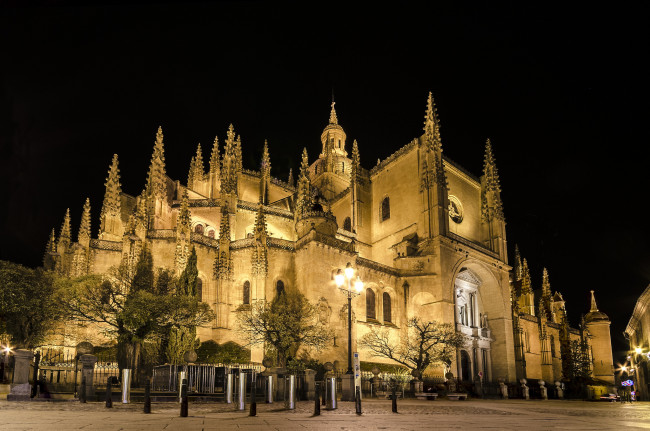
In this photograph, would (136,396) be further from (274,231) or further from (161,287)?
(274,231)

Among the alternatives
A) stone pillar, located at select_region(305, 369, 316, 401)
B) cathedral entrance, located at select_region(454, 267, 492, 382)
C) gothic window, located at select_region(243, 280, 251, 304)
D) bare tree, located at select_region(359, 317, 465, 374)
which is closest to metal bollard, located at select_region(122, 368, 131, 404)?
stone pillar, located at select_region(305, 369, 316, 401)

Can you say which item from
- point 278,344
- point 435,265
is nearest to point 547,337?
point 435,265

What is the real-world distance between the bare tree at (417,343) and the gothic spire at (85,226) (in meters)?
19.7

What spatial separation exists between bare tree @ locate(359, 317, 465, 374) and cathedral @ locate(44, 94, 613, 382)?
2.32 feet

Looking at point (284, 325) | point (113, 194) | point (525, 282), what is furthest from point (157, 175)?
point (525, 282)

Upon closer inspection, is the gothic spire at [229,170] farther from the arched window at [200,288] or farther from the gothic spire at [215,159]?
the arched window at [200,288]

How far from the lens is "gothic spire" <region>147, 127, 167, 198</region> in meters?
36.2

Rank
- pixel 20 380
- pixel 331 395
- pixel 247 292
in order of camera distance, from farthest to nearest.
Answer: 1. pixel 247 292
2. pixel 20 380
3. pixel 331 395

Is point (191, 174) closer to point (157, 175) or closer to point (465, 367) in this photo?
point (157, 175)

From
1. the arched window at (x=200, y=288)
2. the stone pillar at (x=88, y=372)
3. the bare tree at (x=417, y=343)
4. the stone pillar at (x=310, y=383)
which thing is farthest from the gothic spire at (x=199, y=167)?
the stone pillar at (x=88, y=372)

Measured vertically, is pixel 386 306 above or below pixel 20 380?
above

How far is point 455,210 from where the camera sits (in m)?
44.7

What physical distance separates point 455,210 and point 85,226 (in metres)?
28.9

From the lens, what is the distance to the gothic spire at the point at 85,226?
35312mm
